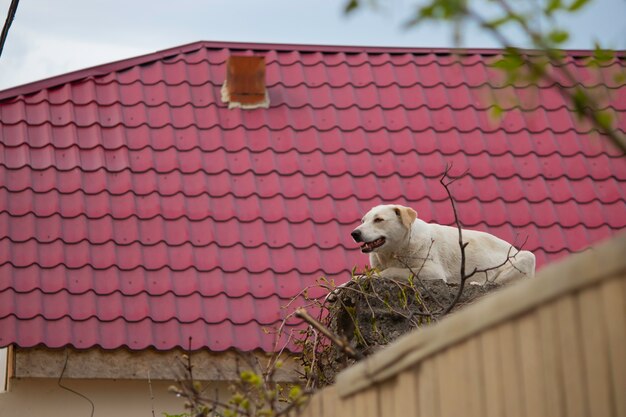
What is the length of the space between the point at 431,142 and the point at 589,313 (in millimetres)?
8772

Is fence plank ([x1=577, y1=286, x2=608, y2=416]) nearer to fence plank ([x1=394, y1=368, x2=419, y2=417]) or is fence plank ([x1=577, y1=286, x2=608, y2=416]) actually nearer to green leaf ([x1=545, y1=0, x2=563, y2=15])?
green leaf ([x1=545, y1=0, x2=563, y2=15])

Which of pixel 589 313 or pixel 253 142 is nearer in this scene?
pixel 589 313

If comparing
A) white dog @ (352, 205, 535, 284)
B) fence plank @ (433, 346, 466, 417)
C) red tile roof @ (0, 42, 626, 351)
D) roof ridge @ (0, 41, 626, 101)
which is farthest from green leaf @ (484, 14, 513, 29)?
roof ridge @ (0, 41, 626, 101)

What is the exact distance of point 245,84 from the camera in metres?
11.4

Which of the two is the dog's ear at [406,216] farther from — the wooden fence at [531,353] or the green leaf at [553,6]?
the green leaf at [553,6]

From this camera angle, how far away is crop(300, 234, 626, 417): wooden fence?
2.47 meters

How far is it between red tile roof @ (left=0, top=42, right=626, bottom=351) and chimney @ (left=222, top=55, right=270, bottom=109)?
126 mm

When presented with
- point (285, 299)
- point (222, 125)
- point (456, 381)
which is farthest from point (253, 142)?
point (456, 381)

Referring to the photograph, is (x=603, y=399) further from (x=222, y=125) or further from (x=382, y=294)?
(x=222, y=125)

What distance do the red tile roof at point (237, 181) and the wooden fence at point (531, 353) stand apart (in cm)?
571

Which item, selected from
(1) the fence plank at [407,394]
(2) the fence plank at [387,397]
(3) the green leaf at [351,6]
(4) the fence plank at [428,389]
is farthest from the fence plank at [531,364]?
(3) the green leaf at [351,6]

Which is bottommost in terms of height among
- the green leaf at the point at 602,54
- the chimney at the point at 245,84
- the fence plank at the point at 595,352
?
the fence plank at the point at 595,352

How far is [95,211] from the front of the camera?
9930 millimetres

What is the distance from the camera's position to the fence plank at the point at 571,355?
2.61 meters
